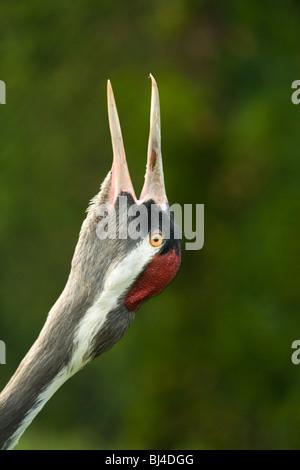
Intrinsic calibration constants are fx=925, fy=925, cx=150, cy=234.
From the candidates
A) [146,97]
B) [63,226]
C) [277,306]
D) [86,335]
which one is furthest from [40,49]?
[86,335]

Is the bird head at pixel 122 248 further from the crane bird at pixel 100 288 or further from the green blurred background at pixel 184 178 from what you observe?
the green blurred background at pixel 184 178

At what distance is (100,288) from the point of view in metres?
4.17

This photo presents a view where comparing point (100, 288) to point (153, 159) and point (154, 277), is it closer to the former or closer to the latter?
point (154, 277)

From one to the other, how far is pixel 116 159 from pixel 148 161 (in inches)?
6.4

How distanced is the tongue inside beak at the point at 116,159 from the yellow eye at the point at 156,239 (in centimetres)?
21

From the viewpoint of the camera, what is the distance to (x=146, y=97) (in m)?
8.59

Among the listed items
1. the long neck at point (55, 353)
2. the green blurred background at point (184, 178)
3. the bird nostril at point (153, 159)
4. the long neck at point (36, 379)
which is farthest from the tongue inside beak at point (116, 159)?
the green blurred background at point (184, 178)

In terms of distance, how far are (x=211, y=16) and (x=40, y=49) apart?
1707 millimetres

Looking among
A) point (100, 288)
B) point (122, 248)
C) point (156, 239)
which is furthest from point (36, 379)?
point (156, 239)

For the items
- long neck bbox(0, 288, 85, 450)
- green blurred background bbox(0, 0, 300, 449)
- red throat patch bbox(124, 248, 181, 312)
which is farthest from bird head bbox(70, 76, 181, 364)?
green blurred background bbox(0, 0, 300, 449)

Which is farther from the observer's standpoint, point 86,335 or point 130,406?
point 130,406
